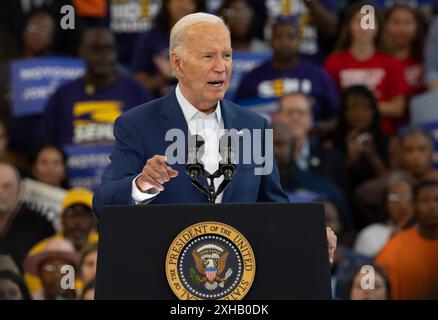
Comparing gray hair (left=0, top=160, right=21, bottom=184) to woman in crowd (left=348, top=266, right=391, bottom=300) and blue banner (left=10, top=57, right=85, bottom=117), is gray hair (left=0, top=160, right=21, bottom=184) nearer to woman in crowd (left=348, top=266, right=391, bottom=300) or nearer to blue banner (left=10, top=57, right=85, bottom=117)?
blue banner (left=10, top=57, right=85, bottom=117)

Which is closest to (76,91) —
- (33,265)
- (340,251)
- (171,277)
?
(33,265)

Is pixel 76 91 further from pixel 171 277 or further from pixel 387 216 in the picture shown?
pixel 171 277

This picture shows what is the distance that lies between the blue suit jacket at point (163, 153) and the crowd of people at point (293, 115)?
230 centimetres

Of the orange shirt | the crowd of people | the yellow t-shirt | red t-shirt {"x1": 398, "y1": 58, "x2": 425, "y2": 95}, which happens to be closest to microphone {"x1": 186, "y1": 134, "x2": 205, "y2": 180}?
the crowd of people

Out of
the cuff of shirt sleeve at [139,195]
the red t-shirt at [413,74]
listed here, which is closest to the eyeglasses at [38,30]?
the red t-shirt at [413,74]

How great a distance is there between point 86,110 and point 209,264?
4382 mm

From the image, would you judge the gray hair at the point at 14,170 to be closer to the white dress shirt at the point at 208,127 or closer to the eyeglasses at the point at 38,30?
the eyeglasses at the point at 38,30

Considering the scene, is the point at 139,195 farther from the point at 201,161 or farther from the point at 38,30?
the point at 38,30

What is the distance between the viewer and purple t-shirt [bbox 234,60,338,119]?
8086 millimetres

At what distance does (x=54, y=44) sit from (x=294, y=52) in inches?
65.4

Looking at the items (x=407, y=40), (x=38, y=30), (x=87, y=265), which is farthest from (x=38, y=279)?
(x=407, y=40)

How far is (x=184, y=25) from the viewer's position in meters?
3.84

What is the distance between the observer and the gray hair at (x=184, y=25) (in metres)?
3.80
